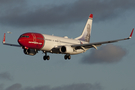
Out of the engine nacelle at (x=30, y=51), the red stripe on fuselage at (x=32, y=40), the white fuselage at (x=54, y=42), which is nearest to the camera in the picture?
the red stripe on fuselage at (x=32, y=40)

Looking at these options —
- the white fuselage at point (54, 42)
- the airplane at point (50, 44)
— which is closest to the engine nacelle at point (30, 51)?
the airplane at point (50, 44)

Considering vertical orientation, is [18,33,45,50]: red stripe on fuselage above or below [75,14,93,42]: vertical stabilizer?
above

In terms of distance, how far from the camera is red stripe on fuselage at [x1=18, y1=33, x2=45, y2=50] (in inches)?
3012

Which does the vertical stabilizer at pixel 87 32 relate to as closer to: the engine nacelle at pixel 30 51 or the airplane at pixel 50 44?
the airplane at pixel 50 44

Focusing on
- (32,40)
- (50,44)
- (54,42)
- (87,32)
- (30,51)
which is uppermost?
(32,40)

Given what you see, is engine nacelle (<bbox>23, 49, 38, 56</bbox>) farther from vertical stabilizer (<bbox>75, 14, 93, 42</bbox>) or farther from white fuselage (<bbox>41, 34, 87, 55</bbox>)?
vertical stabilizer (<bbox>75, 14, 93, 42</bbox>)

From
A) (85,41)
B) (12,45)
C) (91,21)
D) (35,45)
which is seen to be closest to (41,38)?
(35,45)

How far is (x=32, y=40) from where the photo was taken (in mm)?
77250

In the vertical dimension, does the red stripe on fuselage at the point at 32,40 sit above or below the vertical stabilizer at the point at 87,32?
above

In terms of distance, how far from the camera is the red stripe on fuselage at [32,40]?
7650 centimetres

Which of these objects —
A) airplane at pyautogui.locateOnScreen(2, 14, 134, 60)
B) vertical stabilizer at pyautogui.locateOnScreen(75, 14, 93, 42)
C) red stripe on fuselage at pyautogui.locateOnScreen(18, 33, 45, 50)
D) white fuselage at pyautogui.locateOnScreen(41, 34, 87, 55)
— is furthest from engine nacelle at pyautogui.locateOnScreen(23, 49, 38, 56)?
vertical stabilizer at pyautogui.locateOnScreen(75, 14, 93, 42)

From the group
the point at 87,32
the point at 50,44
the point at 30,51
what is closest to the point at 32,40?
the point at 50,44

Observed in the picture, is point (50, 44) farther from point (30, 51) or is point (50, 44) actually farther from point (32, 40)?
point (30, 51)

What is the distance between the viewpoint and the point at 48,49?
81250mm
